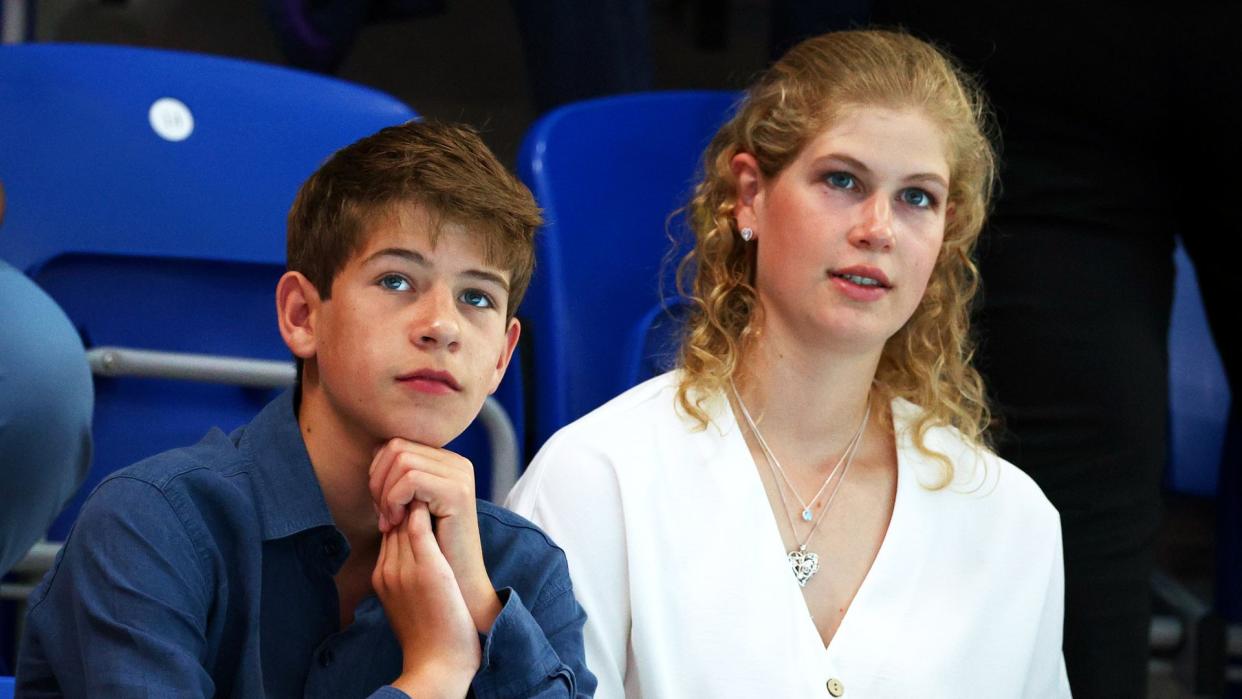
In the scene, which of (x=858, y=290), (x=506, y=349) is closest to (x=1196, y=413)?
(x=858, y=290)

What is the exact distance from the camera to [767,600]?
1.64 meters

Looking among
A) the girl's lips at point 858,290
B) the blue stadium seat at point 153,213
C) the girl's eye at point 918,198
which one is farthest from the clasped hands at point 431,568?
the blue stadium seat at point 153,213

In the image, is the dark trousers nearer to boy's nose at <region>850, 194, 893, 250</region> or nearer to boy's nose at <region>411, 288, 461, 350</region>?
boy's nose at <region>850, 194, 893, 250</region>

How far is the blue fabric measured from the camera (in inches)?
59.7

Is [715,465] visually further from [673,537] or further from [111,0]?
Answer: [111,0]

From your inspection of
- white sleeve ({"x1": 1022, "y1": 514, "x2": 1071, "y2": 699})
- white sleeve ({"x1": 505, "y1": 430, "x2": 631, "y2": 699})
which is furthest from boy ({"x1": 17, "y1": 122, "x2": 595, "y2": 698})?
white sleeve ({"x1": 1022, "y1": 514, "x2": 1071, "y2": 699})

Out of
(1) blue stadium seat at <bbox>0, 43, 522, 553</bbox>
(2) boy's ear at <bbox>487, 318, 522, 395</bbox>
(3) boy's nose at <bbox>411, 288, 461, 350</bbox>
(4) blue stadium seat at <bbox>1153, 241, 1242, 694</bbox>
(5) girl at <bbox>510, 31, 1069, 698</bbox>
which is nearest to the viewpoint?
(3) boy's nose at <bbox>411, 288, 461, 350</bbox>

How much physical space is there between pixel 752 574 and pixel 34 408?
718 mm

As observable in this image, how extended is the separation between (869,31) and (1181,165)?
→ 412 millimetres

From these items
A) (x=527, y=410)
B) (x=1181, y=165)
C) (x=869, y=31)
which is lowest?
(x=527, y=410)

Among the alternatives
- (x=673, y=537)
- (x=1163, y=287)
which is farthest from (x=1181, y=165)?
(x=673, y=537)

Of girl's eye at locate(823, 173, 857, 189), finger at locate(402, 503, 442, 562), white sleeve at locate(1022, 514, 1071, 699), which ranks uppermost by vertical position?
girl's eye at locate(823, 173, 857, 189)

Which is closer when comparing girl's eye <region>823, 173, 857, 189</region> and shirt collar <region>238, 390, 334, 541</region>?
shirt collar <region>238, 390, 334, 541</region>

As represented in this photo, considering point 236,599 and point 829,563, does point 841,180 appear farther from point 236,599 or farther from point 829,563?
point 236,599
